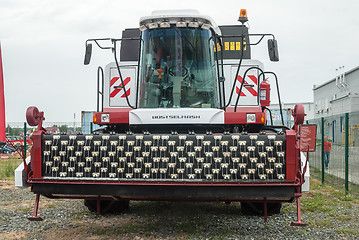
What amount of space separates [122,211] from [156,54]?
2.79m

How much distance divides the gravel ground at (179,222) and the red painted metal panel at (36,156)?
1.14 meters

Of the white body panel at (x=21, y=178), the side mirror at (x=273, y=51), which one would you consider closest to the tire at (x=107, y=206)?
the white body panel at (x=21, y=178)

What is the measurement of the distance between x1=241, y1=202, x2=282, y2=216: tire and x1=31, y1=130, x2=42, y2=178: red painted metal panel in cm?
327

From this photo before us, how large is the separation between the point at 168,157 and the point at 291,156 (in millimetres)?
1422

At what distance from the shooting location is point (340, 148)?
9.77m

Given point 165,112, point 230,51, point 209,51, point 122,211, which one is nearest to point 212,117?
point 165,112

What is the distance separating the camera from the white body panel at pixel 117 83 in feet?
25.7

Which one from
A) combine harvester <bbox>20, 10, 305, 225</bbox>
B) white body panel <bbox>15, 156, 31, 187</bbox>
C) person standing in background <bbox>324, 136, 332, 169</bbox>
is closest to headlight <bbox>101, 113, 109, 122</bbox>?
combine harvester <bbox>20, 10, 305, 225</bbox>

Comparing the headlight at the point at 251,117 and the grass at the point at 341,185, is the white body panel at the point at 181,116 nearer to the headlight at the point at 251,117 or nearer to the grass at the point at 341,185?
the headlight at the point at 251,117

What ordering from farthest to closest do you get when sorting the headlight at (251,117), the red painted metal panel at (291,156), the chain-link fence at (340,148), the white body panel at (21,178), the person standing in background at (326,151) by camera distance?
the person standing in background at (326,151) < the chain-link fence at (340,148) < the headlight at (251,117) < the white body panel at (21,178) < the red painted metal panel at (291,156)

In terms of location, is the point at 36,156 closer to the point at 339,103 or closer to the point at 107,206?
the point at 107,206

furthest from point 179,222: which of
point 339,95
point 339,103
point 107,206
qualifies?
point 339,95

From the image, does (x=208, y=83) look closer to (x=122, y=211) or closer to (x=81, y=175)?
(x=81, y=175)

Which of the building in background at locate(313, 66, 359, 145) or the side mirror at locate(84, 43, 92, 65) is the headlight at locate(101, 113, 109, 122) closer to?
the side mirror at locate(84, 43, 92, 65)
